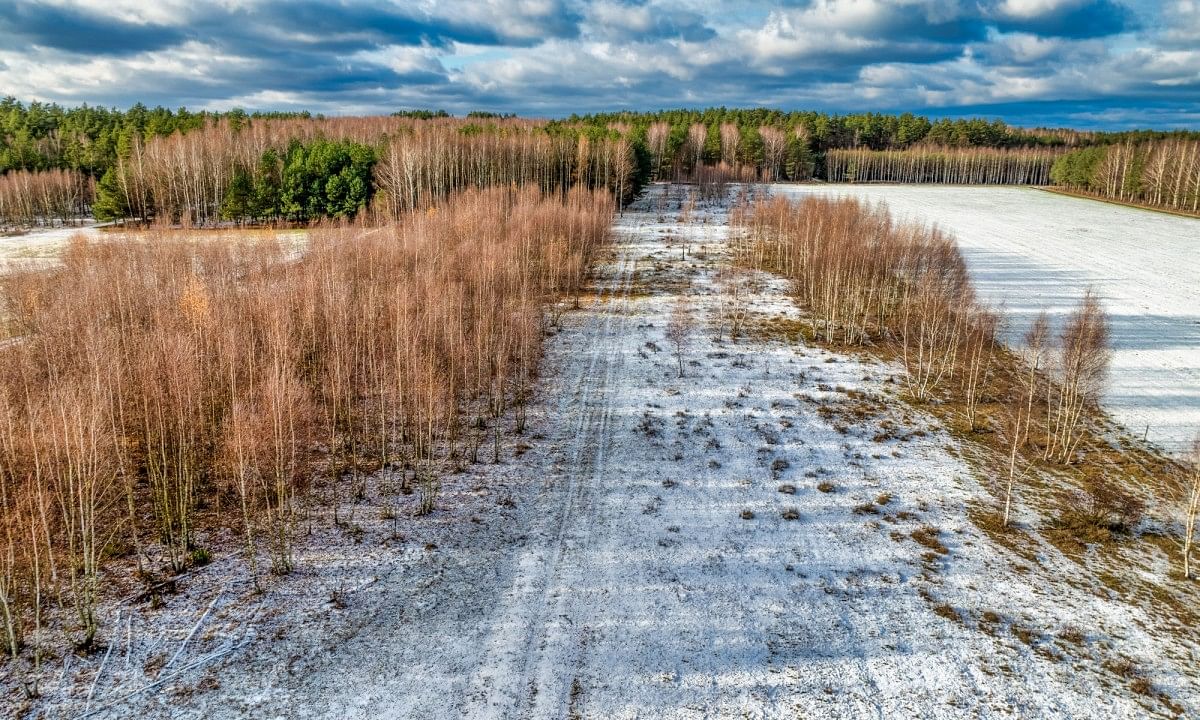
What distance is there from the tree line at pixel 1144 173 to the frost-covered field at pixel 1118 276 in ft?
→ 23.6

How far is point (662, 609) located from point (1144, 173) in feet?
519

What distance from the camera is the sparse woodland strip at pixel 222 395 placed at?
19.5 metres

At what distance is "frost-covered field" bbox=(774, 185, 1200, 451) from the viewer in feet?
129

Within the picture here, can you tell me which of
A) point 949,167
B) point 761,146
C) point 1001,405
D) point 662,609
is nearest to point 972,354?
point 1001,405

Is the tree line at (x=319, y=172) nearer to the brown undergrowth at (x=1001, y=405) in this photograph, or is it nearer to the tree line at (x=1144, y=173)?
the brown undergrowth at (x=1001, y=405)

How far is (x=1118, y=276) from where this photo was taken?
68.8 metres

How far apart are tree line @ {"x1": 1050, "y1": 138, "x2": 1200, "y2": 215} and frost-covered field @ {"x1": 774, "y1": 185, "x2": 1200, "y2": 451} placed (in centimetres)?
719

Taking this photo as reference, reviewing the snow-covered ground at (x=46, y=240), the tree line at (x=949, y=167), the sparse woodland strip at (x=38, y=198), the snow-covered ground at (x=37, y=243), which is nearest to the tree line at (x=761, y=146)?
the tree line at (x=949, y=167)

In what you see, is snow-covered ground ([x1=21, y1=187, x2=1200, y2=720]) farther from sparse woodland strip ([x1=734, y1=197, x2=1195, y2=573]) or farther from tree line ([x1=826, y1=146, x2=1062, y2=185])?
tree line ([x1=826, y1=146, x2=1062, y2=185])

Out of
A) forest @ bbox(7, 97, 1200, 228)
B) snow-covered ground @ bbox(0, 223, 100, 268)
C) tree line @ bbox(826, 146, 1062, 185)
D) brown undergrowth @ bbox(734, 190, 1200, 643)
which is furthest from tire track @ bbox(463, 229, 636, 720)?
tree line @ bbox(826, 146, 1062, 185)

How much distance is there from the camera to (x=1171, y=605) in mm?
21547

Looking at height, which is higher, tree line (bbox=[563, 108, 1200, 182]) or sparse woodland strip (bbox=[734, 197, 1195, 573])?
tree line (bbox=[563, 108, 1200, 182])

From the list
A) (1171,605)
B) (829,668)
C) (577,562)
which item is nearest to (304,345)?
(577,562)

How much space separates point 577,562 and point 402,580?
623 centimetres
